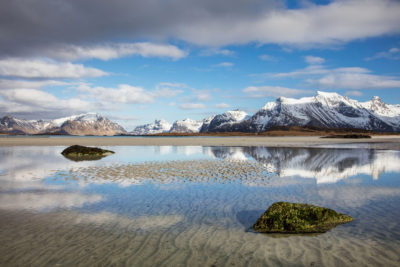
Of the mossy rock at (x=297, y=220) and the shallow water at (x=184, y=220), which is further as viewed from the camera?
the mossy rock at (x=297, y=220)

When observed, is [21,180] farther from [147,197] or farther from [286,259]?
[286,259]

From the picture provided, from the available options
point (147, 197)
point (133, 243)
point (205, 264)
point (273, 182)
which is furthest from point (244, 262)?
point (273, 182)

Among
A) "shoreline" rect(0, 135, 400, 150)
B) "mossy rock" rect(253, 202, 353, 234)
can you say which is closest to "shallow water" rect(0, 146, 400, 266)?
"mossy rock" rect(253, 202, 353, 234)

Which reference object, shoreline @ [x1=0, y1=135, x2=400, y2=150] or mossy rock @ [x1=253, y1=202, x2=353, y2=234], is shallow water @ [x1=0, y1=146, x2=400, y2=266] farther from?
shoreline @ [x1=0, y1=135, x2=400, y2=150]

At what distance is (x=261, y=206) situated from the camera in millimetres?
11422

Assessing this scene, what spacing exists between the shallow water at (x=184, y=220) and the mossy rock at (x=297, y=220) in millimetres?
381

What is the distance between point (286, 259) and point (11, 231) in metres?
8.41

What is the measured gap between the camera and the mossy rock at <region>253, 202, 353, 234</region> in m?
8.70

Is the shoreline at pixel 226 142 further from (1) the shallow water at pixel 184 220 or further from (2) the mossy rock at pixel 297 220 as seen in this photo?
(2) the mossy rock at pixel 297 220

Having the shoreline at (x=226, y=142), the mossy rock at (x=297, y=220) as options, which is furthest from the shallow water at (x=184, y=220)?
the shoreline at (x=226, y=142)

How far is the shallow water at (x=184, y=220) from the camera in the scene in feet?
22.5

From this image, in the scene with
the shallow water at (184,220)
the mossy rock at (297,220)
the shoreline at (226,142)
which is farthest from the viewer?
the shoreline at (226,142)

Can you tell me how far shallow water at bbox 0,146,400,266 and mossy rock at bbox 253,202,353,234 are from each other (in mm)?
381

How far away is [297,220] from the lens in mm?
8906
